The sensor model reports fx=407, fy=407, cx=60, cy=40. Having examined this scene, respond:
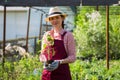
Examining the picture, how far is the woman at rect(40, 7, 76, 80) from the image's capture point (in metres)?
4.22

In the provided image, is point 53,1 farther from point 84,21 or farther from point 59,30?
point 84,21

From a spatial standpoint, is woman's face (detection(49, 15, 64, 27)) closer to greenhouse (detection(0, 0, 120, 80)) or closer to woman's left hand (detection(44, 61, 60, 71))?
woman's left hand (detection(44, 61, 60, 71))

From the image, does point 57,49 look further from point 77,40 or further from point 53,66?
Result: point 77,40

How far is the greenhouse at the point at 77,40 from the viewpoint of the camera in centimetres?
643

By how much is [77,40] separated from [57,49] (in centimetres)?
830

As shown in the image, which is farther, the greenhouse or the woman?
the greenhouse

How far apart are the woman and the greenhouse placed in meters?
0.57

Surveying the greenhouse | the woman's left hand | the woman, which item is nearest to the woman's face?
the woman

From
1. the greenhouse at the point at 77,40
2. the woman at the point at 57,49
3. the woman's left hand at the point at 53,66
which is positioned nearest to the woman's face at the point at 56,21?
the woman at the point at 57,49

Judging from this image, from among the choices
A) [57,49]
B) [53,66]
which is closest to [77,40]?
[57,49]

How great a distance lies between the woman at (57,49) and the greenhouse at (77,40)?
1.86 feet

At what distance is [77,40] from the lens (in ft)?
41.2

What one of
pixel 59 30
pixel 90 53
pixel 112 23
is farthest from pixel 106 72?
pixel 112 23

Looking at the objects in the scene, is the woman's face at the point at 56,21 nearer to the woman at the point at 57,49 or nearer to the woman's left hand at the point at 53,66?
the woman at the point at 57,49
